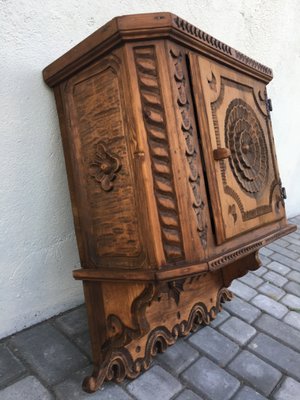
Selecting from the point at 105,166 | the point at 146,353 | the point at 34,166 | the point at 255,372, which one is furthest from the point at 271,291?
the point at 34,166

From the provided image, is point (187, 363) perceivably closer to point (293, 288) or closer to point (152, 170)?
point (152, 170)

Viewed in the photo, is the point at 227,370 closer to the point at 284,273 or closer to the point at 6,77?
the point at 284,273

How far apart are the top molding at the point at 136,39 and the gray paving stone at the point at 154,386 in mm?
1146

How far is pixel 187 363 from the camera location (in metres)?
1.31

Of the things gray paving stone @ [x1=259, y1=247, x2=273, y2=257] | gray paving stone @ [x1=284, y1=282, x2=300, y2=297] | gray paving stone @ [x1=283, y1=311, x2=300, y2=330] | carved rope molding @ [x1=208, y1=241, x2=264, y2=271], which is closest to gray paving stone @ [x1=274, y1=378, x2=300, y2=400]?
gray paving stone @ [x1=283, y1=311, x2=300, y2=330]

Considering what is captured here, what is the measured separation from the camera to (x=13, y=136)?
129cm

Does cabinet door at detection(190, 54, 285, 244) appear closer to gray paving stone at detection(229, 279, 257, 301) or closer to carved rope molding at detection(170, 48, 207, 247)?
carved rope molding at detection(170, 48, 207, 247)

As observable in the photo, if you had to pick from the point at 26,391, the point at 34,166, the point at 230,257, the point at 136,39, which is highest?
the point at 136,39

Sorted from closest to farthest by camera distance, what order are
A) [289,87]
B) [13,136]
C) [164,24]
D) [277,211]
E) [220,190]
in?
[164,24]
[220,190]
[13,136]
[277,211]
[289,87]

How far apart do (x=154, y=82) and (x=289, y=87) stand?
8.48 feet

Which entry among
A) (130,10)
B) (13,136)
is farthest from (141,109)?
(130,10)

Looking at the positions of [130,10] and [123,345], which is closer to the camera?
[123,345]

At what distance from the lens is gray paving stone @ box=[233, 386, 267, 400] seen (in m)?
1.18

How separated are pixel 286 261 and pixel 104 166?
185cm
